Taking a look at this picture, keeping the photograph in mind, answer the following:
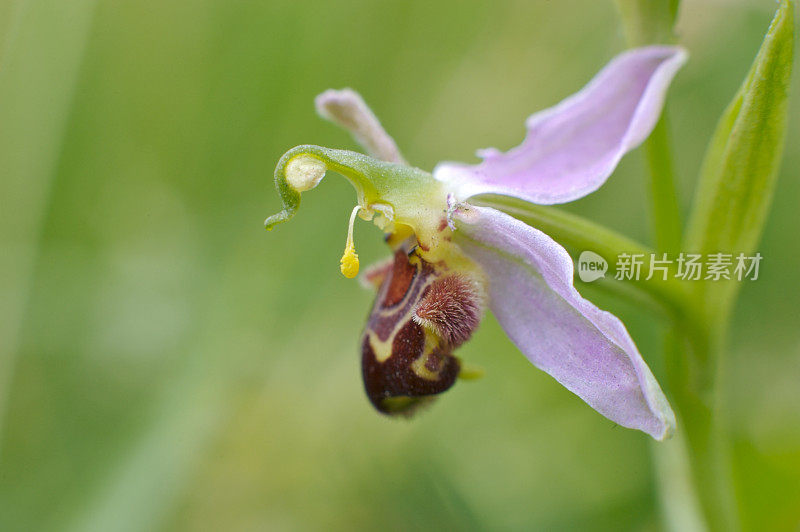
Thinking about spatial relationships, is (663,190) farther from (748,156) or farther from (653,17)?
(653,17)

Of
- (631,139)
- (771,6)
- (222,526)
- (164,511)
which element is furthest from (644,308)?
(771,6)

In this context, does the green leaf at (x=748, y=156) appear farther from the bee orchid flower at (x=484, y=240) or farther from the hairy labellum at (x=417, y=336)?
the hairy labellum at (x=417, y=336)

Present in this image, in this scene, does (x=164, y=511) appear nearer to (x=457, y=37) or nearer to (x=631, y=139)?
(x=631, y=139)

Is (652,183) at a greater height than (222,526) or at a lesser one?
lesser

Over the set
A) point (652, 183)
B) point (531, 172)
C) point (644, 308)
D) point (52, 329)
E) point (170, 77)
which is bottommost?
point (644, 308)

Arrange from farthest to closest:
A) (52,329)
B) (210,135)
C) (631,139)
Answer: (210,135) < (52,329) < (631,139)

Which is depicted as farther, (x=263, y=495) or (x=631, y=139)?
(x=263, y=495)

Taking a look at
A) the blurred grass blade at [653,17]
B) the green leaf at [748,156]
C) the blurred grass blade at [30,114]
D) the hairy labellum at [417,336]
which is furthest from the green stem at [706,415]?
the blurred grass blade at [30,114]
